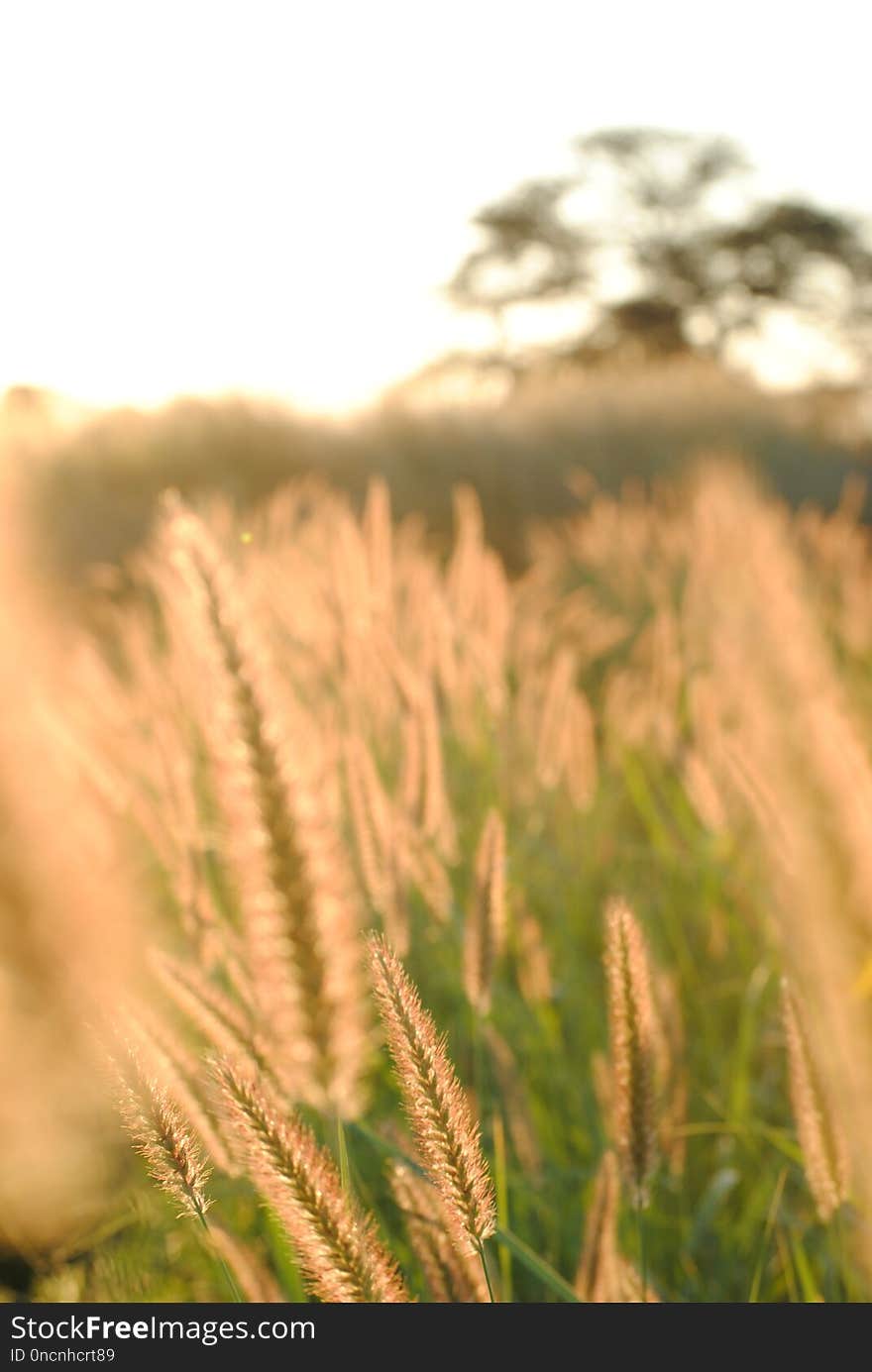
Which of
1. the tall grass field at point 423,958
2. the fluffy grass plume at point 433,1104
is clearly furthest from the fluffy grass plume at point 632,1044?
the fluffy grass plume at point 433,1104

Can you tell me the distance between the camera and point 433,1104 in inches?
16.8

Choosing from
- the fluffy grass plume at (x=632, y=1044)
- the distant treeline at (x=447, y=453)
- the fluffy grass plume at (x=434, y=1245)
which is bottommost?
the fluffy grass plume at (x=434, y=1245)

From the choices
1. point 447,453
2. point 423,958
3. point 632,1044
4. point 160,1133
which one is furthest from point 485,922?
point 447,453

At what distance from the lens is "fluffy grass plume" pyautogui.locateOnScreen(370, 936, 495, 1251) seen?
0.41 m

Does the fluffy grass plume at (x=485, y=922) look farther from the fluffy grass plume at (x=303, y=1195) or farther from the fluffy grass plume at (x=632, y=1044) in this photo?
the fluffy grass plume at (x=303, y=1195)

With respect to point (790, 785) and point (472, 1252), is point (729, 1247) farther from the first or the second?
point (790, 785)

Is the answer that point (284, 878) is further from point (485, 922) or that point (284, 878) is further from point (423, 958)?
point (423, 958)

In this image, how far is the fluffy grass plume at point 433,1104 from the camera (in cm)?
41

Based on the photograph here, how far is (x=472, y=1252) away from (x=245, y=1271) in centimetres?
27

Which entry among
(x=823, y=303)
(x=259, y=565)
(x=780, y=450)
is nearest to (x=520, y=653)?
(x=259, y=565)

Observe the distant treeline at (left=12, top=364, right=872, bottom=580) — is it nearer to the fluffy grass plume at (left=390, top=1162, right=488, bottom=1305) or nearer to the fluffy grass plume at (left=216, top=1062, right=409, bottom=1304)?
the fluffy grass plume at (left=390, top=1162, right=488, bottom=1305)

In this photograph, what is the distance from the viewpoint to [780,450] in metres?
8.92

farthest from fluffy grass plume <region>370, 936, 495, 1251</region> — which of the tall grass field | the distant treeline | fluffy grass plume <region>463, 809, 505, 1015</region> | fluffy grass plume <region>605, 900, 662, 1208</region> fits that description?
the distant treeline

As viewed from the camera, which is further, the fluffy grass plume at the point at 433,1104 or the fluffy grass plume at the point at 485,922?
the fluffy grass plume at the point at 485,922
